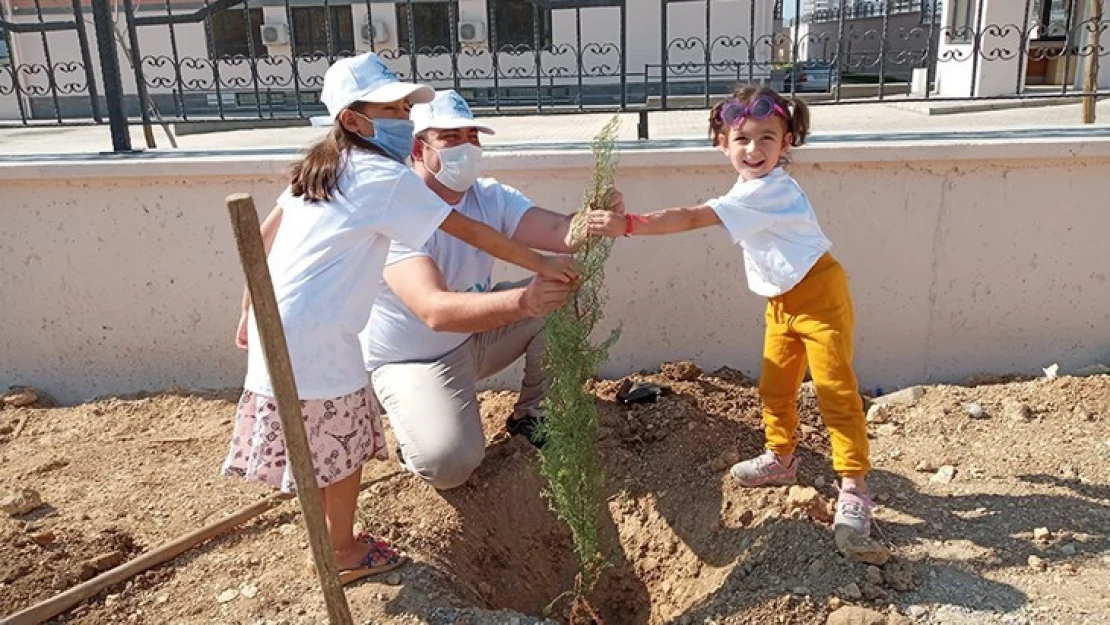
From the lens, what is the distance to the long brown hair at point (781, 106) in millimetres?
2873

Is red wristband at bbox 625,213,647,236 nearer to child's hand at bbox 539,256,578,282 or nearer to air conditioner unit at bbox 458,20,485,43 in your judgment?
child's hand at bbox 539,256,578,282

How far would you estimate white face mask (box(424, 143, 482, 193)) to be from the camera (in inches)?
127

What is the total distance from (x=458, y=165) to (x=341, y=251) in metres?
0.82

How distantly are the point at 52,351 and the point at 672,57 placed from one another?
9430mm

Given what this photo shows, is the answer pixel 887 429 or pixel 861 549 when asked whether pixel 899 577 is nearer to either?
pixel 861 549

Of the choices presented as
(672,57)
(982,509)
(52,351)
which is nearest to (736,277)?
(982,509)

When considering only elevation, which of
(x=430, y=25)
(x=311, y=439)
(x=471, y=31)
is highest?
(x=430, y=25)

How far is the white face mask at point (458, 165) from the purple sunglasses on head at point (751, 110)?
0.96 metres

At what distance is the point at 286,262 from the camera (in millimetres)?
2613

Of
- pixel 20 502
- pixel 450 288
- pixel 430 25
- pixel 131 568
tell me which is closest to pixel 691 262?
pixel 450 288

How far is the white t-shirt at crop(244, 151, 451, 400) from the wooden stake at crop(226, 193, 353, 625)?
1.42 ft

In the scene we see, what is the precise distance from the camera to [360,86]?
100 inches

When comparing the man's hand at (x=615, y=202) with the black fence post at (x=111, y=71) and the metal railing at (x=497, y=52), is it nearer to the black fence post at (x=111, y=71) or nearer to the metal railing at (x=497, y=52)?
the metal railing at (x=497, y=52)

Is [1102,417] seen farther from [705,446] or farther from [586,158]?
[586,158]
